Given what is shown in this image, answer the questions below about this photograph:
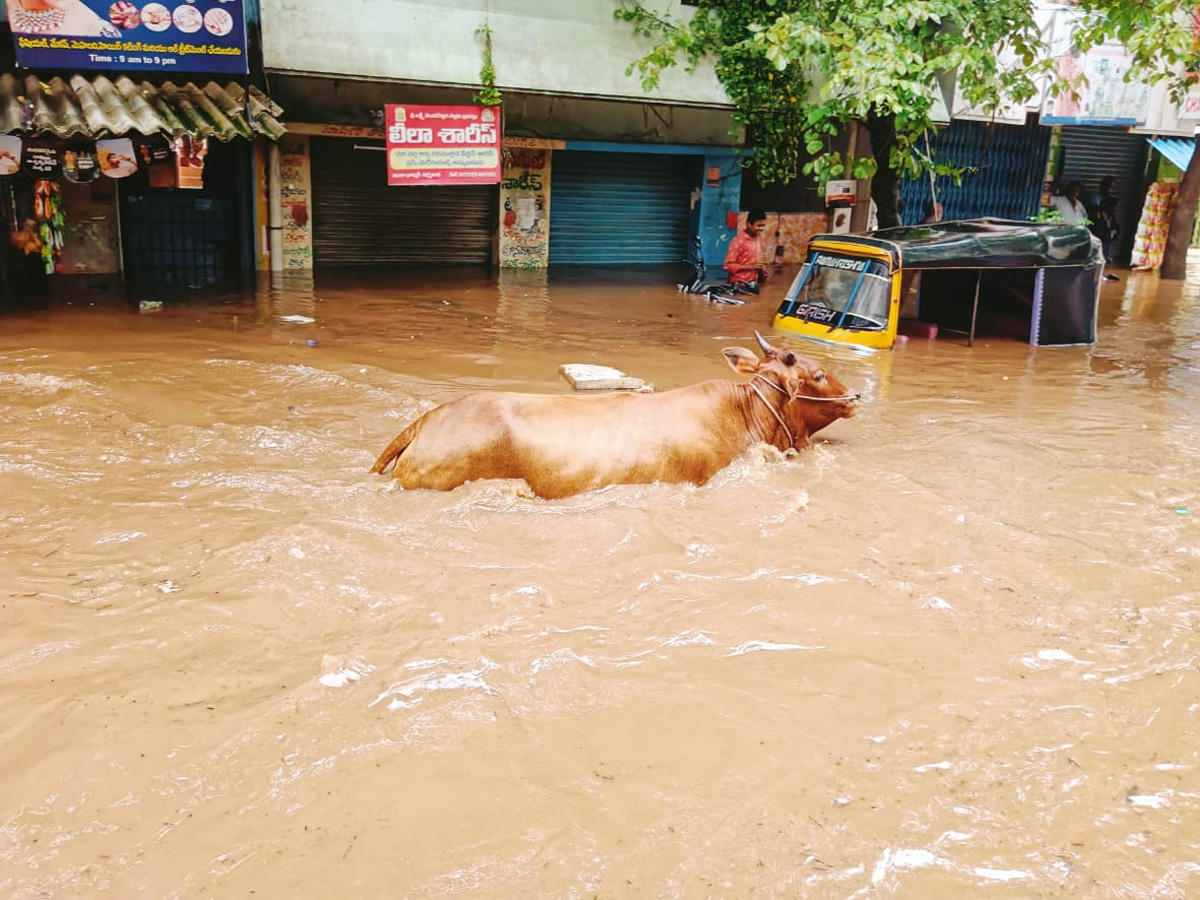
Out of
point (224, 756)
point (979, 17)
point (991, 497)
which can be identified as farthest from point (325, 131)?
point (224, 756)

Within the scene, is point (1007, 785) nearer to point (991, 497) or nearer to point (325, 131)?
point (991, 497)

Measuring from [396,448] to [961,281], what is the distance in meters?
9.70

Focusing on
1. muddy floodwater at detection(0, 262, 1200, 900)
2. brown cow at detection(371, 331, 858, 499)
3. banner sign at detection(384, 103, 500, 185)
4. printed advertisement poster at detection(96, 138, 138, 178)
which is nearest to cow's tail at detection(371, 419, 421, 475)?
brown cow at detection(371, 331, 858, 499)

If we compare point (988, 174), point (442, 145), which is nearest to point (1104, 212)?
point (988, 174)

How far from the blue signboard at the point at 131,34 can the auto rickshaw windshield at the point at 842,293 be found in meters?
7.19

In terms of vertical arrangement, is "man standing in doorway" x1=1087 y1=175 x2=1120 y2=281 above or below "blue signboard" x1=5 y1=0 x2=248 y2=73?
below

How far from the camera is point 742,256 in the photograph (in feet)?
52.0

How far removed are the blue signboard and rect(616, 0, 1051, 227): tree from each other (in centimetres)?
526

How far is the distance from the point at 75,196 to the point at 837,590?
13.3 meters

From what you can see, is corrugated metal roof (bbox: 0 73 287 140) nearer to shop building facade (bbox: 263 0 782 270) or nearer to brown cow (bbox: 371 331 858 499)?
shop building facade (bbox: 263 0 782 270)

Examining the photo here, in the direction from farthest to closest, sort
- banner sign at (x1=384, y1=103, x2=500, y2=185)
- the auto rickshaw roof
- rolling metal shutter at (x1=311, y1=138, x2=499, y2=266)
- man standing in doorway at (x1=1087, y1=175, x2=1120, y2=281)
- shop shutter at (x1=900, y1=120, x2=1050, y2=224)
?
man standing in doorway at (x1=1087, y1=175, x2=1120, y2=281) → shop shutter at (x1=900, y1=120, x2=1050, y2=224) → rolling metal shutter at (x1=311, y1=138, x2=499, y2=266) → banner sign at (x1=384, y1=103, x2=500, y2=185) → the auto rickshaw roof

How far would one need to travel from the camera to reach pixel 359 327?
11383 millimetres

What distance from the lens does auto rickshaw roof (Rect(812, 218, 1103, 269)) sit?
1105 cm

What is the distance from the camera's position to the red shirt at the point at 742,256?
15.8 m
